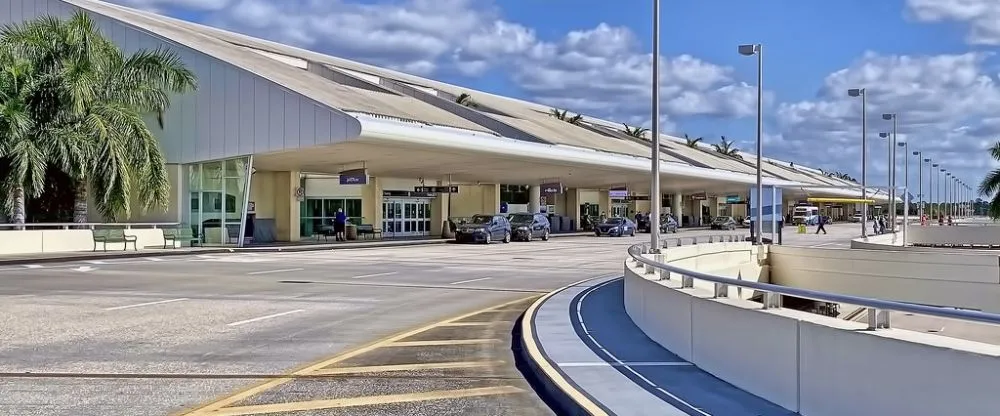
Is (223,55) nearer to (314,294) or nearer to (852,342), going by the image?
(314,294)

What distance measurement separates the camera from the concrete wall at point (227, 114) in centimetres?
3578

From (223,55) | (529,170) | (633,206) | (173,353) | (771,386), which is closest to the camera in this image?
(771,386)

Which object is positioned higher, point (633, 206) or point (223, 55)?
point (223, 55)

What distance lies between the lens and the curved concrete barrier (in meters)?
5.56

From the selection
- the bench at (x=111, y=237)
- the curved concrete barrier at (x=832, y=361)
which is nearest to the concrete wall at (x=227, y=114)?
the bench at (x=111, y=237)

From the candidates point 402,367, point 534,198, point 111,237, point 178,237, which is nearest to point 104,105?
point 111,237

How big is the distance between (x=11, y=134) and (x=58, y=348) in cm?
2531

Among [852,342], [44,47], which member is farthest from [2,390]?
[44,47]

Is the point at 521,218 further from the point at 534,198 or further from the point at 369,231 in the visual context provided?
the point at 534,198

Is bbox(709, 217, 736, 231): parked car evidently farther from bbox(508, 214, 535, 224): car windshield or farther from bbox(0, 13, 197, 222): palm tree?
bbox(0, 13, 197, 222): palm tree

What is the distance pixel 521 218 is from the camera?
52438mm

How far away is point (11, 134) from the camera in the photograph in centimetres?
3253

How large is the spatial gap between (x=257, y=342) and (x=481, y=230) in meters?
34.3

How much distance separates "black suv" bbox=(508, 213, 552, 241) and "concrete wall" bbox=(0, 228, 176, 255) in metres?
20.3
